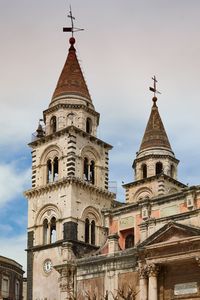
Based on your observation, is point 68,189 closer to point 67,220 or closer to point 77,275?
point 67,220

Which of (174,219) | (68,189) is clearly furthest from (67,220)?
(174,219)

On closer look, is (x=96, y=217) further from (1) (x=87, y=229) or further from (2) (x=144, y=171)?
(2) (x=144, y=171)

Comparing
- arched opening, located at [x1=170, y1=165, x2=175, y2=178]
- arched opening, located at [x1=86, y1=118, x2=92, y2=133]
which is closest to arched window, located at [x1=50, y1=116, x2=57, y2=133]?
arched opening, located at [x1=86, y1=118, x2=92, y2=133]

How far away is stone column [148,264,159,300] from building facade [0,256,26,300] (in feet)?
86.3

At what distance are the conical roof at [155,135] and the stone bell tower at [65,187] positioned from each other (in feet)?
15.8

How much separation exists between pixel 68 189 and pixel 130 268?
9.16m

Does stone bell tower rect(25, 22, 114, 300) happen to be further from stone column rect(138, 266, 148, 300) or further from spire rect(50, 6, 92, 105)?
stone column rect(138, 266, 148, 300)

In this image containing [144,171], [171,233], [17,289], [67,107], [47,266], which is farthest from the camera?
[17,289]

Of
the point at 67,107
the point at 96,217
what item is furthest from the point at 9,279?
the point at 67,107

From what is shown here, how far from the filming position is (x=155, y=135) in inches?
2317

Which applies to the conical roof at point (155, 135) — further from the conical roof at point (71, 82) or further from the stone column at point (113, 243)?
the stone column at point (113, 243)

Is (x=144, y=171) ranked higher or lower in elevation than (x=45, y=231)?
higher

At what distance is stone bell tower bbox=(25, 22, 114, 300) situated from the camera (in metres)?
49.8

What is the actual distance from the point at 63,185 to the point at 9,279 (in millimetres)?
19720
